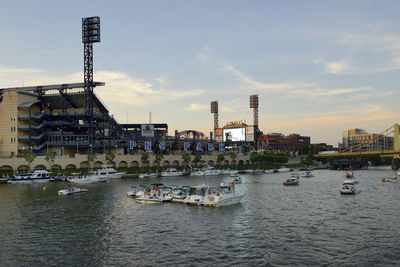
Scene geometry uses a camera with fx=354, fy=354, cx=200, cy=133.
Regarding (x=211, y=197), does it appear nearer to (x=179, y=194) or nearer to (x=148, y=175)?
(x=179, y=194)

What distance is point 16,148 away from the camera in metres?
158

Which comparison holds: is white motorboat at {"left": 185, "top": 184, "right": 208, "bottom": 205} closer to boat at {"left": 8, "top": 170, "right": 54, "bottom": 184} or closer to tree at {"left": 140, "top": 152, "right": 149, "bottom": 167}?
boat at {"left": 8, "top": 170, "right": 54, "bottom": 184}

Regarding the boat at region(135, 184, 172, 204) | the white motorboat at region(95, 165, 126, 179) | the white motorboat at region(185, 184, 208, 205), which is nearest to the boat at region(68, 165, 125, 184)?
the white motorboat at region(95, 165, 126, 179)

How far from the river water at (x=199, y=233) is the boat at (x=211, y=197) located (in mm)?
1975

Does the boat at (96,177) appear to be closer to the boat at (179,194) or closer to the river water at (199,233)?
the river water at (199,233)

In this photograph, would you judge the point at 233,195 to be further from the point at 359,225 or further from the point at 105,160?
the point at 105,160

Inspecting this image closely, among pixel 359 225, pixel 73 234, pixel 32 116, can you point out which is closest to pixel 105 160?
pixel 32 116

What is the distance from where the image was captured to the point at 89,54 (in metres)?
170

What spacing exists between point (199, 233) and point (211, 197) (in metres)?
20.1

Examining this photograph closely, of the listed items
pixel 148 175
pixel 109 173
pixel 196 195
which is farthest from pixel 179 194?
pixel 148 175

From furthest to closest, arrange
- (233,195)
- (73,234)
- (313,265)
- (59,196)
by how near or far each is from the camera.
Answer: (59,196) → (233,195) → (73,234) → (313,265)

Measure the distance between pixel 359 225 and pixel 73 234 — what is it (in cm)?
3914

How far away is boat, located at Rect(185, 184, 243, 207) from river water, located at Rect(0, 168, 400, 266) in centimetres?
197

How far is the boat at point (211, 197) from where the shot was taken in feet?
216
